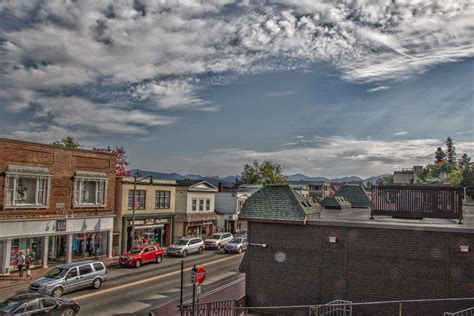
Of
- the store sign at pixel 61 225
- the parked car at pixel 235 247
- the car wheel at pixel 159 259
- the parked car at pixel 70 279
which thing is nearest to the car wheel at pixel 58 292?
the parked car at pixel 70 279

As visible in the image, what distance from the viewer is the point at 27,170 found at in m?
30.0

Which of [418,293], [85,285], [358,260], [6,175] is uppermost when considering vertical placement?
[6,175]

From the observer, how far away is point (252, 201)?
21.6 m

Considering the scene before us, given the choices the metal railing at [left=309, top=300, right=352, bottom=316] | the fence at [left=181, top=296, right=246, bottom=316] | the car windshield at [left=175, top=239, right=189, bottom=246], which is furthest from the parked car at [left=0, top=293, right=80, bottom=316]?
the car windshield at [left=175, top=239, right=189, bottom=246]

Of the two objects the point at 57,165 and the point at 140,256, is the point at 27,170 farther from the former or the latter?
the point at 140,256

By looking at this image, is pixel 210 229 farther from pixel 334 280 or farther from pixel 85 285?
pixel 334 280

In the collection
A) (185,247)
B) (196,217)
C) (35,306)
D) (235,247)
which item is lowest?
(235,247)

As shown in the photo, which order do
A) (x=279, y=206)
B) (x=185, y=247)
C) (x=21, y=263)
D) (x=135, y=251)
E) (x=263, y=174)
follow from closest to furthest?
(x=279, y=206) → (x=21, y=263) → (x=135, y=251) → (x=185, y=247) → (x=263, y=174)

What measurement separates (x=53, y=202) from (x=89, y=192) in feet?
12.7

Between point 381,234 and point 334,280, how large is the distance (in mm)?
3216

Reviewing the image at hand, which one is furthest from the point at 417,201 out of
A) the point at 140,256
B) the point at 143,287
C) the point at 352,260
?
the point at 140,256

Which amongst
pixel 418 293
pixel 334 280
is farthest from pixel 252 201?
pixel 418 293

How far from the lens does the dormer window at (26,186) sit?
28.9 m

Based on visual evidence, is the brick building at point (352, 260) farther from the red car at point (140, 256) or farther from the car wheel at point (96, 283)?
the red car at point (140, 256)
